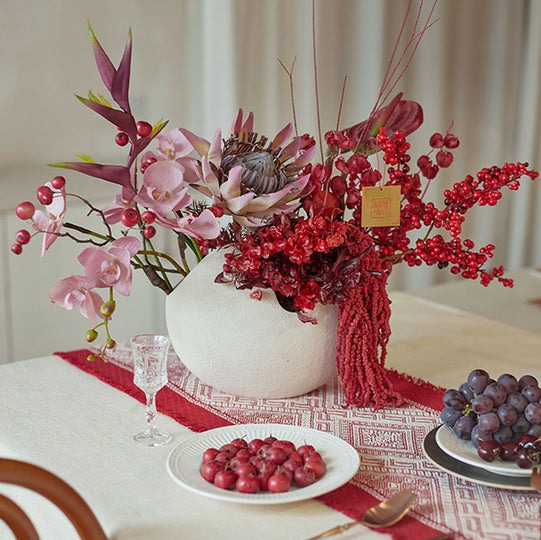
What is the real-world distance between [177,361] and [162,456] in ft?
1.29

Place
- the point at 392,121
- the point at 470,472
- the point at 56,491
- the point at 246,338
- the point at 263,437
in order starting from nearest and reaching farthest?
the point at 56,491 < the point at 470,472 < the point at 263,437 < the point at 246,338 < the point at 392,121

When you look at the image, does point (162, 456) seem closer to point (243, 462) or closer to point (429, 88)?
point (243, 462)

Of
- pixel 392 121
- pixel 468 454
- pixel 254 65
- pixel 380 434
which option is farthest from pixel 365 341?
pixel 254 65

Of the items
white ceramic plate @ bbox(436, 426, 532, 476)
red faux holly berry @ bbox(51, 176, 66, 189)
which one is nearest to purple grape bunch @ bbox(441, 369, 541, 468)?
white ceramic plate @ bbox(436, 426, 532, 476)

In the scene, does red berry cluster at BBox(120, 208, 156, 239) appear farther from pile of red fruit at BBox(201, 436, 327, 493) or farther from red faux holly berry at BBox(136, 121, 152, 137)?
pile of red fruit at BBox(201, 436, 327, 493)

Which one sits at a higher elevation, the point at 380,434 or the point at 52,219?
the point at 52,219

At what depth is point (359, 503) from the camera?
2.64 feet

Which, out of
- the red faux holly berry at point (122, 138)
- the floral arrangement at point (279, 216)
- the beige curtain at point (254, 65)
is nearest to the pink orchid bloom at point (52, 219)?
the floral arrangement at point (279, 216)

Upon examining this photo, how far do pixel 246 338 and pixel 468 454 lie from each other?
0.36 m

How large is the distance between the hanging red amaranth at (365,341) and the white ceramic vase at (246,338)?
1.2 inches

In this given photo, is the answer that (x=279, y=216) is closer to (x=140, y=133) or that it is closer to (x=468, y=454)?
(x=140, y=133)

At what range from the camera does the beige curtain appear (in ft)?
8.59

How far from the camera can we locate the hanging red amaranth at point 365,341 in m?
1.06

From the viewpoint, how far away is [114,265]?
99 cm
